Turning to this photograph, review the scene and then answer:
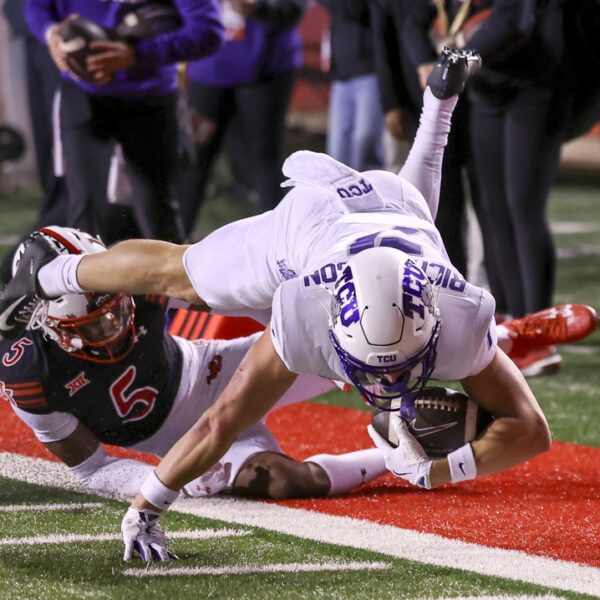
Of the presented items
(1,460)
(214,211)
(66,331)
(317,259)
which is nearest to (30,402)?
(66,331)

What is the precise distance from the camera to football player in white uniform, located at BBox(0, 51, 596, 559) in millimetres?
2869

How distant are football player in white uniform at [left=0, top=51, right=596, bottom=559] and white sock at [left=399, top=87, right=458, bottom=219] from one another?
0.96ft

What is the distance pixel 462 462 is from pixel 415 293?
0.50 meters

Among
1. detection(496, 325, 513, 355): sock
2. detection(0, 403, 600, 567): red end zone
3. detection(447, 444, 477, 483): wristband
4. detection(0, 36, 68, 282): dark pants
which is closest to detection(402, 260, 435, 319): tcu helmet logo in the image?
detection(447, 444, 477, 483): wristband

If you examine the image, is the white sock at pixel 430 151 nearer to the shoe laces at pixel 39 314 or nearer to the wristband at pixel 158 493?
the shoe laces at pixel 39 314

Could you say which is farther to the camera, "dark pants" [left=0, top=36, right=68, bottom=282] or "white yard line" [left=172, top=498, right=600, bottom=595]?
"dark pants" [left=0, top=36, right=68, bottom=282]

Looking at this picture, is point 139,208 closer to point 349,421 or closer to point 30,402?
point 349,421

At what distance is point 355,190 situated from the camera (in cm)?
Result: 338

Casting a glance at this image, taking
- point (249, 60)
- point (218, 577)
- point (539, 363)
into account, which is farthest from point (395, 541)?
point (249, 60)

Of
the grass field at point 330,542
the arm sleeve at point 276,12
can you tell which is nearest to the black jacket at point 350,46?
the arm sleeve at point 276,12

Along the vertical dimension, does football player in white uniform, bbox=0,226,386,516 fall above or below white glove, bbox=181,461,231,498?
above

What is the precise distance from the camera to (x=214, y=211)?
32.4 feet

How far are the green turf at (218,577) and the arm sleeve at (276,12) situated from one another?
3.62 meters

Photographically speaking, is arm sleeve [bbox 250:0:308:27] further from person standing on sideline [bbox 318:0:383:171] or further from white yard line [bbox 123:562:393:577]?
white yard line [bbox 123:562:393:577]
